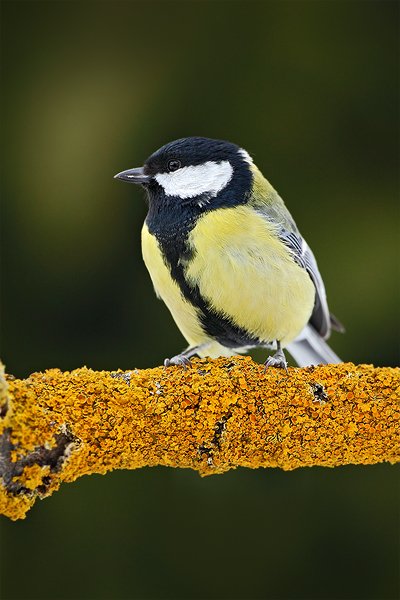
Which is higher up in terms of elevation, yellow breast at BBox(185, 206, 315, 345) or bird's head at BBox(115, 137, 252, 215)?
bird's head at BBox(115, 137, 252, 215)

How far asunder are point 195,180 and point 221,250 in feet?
0.54

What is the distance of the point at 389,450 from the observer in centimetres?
103

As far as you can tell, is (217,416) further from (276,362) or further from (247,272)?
(247,272)

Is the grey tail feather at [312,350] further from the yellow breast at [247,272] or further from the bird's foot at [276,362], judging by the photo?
the bird's foot at [276,362]

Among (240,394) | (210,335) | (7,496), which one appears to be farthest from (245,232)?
(7,496)

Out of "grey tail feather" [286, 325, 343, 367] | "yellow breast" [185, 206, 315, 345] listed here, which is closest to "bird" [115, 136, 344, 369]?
"yellow breast" [185, 206, 315, 345]

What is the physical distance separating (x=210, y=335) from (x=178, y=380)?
1.39ft

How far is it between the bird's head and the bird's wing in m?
0.07

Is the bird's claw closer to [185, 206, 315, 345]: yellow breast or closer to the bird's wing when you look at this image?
[185, 206, 315, 345]: yellow breast

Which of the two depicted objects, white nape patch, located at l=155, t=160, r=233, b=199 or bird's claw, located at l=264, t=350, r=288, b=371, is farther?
white nape patch, located at l=155, t=160, r=233, b=199

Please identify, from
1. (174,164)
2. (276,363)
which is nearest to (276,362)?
(276,363)

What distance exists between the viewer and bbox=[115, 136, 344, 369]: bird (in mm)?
1312

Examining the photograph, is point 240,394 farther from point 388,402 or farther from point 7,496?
point 7,496

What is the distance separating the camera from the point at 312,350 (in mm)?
1646
